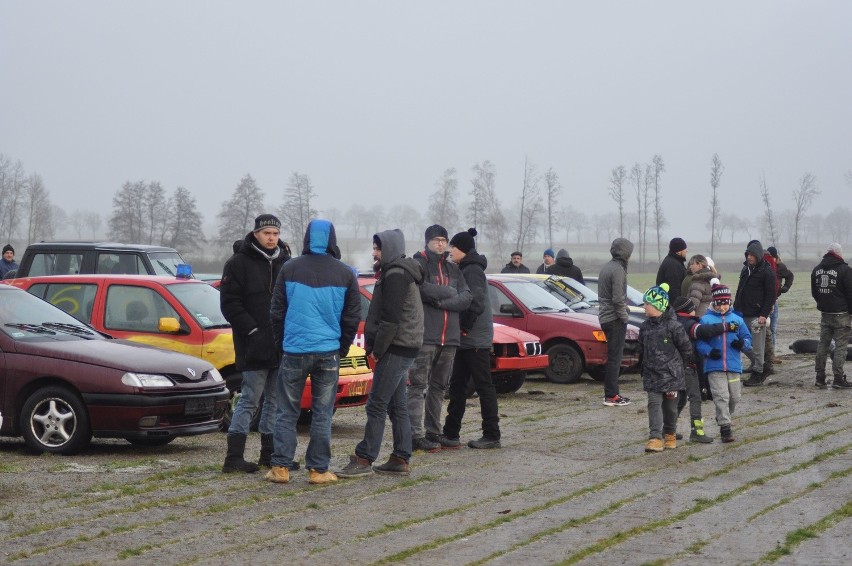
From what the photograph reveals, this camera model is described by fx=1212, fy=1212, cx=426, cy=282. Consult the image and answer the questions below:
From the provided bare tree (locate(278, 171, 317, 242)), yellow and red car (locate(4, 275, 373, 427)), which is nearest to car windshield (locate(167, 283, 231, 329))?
yellow and red car (locate(4, 275, 373, 427))

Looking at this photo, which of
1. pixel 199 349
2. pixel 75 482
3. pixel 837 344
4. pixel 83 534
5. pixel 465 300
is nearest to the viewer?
pixel 83 534

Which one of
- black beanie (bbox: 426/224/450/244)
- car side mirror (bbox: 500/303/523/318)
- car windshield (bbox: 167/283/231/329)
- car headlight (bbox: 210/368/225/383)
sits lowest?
→ car headlight (bbox: 210/368/225/383)

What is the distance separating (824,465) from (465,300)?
326 cm

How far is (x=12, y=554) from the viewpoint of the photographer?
652 centimetres

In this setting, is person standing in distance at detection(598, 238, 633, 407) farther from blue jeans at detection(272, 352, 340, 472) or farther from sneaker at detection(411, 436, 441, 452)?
blue jeans at detection(272, 352, 340, 472)

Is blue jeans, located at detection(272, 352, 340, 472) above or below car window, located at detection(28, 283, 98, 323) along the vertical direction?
below

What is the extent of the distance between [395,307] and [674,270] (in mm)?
7796

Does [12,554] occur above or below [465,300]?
below

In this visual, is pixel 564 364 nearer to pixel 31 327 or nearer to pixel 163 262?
pixel 163 262

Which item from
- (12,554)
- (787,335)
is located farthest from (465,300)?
(787,335)

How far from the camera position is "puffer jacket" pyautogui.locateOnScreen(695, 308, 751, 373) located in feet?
38.0

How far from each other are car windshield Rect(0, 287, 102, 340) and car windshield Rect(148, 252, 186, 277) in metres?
6.35

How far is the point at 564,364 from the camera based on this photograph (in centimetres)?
1741

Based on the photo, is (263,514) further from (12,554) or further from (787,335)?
(787,335)
